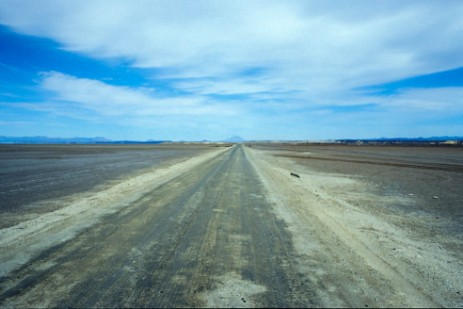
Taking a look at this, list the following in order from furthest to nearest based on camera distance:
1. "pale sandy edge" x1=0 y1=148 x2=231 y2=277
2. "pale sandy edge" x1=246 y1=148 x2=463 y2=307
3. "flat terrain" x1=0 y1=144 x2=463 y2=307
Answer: "pale sandy edge" x1=0 y1=148 x2=231 y2=277, "pale sandy edge" x1=246 y1=148 x2=463 y2=307, "flat terrain" x1=0 y1=144 x2=463 y2=307

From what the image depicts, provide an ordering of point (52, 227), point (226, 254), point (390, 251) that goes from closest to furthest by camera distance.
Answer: point (226, 254) → point (390, 251) → point (52, 227)

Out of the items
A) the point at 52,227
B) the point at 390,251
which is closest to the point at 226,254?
the point at 390,251

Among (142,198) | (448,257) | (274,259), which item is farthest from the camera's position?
(142,198)

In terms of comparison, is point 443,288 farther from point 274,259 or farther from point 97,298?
point 97,298

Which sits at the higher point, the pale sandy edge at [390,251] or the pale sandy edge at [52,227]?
the pale sandy edge at [52,227]

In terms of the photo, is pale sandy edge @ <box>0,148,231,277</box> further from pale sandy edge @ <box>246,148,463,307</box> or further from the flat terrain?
pale sandy edge @ <box>246,148,463,307</box>

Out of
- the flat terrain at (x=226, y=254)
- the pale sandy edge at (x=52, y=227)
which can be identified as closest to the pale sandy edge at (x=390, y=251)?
the flat terrain at (x=226, y=254)

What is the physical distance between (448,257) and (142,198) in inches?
Answer: 336

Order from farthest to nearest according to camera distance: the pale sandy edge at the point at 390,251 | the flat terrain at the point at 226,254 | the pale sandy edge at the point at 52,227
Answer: the pale sandy edge at the point at 52,227 → the pale sandy edge at the point at 390,251 → the flat terrain at the point at 226,254

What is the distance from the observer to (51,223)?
279 inches

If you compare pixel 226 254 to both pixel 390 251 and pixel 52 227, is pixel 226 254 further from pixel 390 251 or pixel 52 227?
pixel 52 227

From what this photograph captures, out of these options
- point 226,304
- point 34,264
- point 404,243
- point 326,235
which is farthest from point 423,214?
point 34,264

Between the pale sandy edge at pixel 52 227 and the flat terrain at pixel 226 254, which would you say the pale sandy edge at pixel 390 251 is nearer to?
the flat terrain at pixel 226 254

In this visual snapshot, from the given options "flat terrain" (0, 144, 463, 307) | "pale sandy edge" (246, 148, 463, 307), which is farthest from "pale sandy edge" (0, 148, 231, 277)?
"pale sandy edge" (246, 148, 463, 307)
